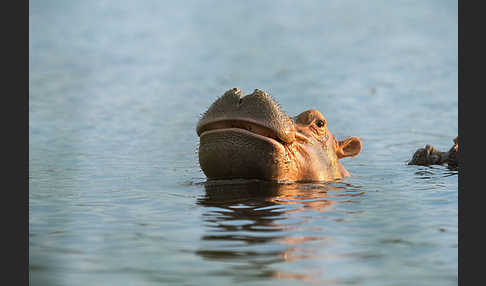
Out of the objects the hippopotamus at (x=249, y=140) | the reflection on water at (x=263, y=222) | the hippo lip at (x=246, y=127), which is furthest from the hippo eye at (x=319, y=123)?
the hippo lip at (x=246, y=127)

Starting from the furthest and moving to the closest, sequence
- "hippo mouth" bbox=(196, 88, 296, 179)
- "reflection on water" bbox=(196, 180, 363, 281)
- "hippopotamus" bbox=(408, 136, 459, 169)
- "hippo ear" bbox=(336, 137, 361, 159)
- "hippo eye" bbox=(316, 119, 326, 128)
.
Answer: "hippopotamus" bbox=(408, 136, 459, 169), "hippo ear" bbox=(336, 137, 361, 159), "hippo eye" bbox=(316, 119, 326, 128), "hippo mouth" bbox=(196, 88, 296, 179), "reflection on water" bbox=(196, 180, 363, 281)

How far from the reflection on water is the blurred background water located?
0.02 m

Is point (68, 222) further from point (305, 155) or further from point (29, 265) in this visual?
point (305, 155)

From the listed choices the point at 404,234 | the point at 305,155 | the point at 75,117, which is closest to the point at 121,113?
the point at 75,117

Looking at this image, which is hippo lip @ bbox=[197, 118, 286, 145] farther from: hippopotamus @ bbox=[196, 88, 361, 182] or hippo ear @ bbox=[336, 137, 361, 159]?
hippo ear @ bbox=[336, 137, 361, 159]

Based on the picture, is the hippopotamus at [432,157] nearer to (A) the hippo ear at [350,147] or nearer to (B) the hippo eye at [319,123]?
(A) the hippo ear at [350,147]

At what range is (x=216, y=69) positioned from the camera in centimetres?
2591

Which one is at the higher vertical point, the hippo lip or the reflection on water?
the hippo lip

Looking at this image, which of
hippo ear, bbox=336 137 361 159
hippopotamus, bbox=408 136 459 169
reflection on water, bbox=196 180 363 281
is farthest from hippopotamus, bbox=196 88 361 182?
hippopotamus, bbox=408 136 459 169

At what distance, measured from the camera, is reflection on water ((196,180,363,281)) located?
5426 millimetres

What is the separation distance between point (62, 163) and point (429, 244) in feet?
24.5

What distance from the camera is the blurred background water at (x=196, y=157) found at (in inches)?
215

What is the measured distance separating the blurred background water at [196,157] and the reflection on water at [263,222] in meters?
0.02

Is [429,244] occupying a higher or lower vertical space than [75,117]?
lower
